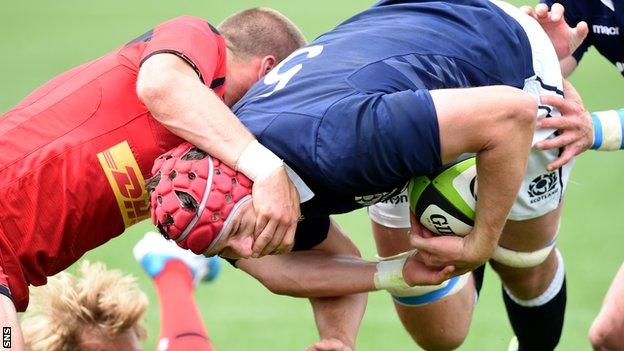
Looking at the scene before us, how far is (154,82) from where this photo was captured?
13.2 feet

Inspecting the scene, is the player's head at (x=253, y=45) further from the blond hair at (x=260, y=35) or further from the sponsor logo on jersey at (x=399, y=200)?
the sponsor logo on jersey at (x=399, y=200)

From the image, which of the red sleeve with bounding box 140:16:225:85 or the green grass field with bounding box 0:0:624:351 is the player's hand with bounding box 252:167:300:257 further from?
Answer: the green grass field with bounding box 0:0:624:351

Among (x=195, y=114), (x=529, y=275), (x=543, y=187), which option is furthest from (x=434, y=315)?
(x=195, y=114)

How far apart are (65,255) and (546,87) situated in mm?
2014

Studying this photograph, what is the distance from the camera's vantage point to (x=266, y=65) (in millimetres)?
4824

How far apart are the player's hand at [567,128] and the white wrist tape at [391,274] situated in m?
0.72

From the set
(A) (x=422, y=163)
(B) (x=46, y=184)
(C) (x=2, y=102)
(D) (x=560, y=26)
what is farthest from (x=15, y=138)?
(C) (x=2, y=102)

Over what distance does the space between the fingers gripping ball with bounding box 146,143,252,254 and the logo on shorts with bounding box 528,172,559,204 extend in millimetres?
1403

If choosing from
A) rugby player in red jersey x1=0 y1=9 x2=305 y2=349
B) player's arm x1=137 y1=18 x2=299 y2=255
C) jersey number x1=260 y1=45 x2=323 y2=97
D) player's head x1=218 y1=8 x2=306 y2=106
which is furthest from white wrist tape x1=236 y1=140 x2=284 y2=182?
player's head x1=218 y1=8 x2=306 y2=106

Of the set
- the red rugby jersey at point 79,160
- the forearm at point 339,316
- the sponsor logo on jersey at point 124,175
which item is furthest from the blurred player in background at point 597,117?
the sponsor logo on jersey at point 124,175

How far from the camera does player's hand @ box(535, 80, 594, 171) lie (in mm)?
4549

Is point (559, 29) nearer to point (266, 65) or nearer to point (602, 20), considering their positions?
point (602, 20)

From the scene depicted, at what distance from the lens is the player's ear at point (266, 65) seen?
481 centimetres

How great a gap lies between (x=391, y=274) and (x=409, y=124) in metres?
1.12
